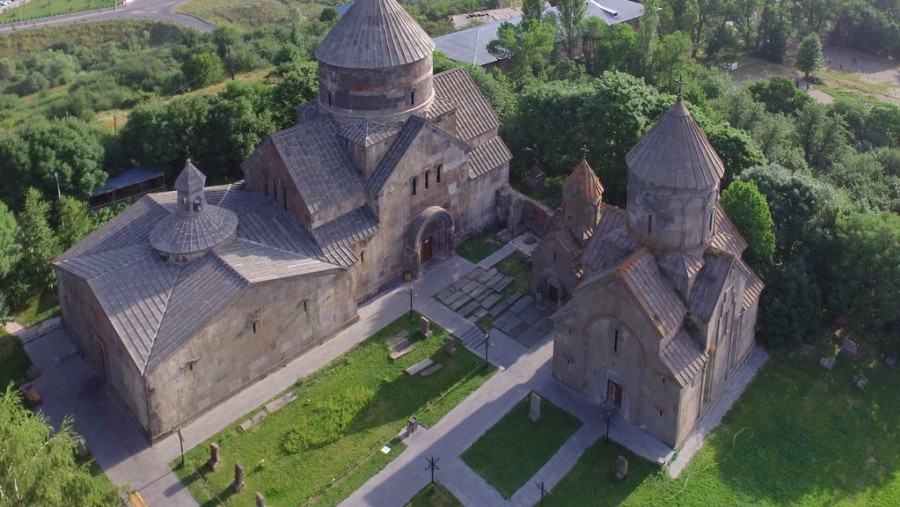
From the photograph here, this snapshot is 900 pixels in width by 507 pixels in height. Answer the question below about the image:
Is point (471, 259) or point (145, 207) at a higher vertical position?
point (145, 207)

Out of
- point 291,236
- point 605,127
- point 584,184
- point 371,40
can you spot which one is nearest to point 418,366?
point 291,236

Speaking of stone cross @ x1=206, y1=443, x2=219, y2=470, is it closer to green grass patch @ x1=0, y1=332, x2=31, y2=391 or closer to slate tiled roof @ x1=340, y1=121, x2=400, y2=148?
green grass patch @ x1=0, y1=332, x2=31, y2=391

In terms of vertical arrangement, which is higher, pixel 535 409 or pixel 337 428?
pixel 535 409

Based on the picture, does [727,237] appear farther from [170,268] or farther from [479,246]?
[170,268]

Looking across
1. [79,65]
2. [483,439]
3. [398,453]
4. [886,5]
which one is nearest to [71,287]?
[398,453]

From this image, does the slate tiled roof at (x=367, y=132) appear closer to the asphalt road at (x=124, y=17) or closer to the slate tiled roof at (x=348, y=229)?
the slate tiled roof at (x=348, y=229)

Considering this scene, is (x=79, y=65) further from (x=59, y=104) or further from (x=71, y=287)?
(x=71, y=287)
